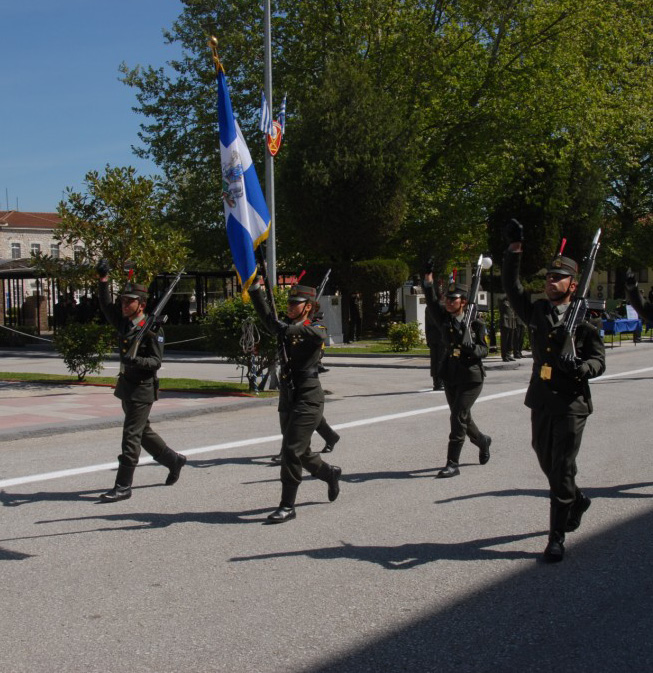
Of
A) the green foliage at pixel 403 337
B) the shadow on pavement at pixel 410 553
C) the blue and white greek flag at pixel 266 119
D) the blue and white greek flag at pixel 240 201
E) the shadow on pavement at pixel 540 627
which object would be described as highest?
the blue and white greek flag at pixel 266 119

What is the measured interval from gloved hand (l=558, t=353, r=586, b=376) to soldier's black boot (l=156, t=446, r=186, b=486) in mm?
3917

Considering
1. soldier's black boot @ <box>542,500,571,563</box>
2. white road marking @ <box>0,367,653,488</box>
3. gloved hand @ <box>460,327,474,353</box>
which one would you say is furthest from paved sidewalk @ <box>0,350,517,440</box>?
soldier's black boot @ <box>542,500,571,563</box>

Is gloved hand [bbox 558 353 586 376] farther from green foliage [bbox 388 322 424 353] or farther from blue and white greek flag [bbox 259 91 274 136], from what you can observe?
green foliage [bbox 388 322 424 353]

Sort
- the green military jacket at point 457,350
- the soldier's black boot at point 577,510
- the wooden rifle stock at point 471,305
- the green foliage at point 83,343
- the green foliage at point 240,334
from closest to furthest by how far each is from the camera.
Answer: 1. the soldier's black boot at point 577,510
2. the wooden rifle stock at point 471,305
3. the green military jacket at point 457,350
4. the green foliage at point 240,334
5. the green foliage at point 83,343

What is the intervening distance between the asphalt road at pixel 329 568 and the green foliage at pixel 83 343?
7.66 m

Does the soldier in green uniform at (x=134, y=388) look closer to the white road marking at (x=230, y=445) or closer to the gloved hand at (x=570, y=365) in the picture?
the white road marking at (x=230, y=445)

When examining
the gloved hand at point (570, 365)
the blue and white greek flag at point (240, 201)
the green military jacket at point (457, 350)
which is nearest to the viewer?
the gloved hand at point (570, 365)

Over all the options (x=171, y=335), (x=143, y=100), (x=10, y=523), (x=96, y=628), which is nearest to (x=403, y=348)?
(x=171, y=335)

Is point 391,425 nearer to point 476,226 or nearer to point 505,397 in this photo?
point 505,397

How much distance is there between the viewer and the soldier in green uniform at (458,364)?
27.1 feet

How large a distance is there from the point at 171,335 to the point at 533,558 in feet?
83.0

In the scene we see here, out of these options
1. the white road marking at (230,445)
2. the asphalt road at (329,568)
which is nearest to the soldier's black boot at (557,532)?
the asphalt road at (329,568)

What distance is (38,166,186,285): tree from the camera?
1727 centimetres

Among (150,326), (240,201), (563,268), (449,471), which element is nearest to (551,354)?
(563,268)
